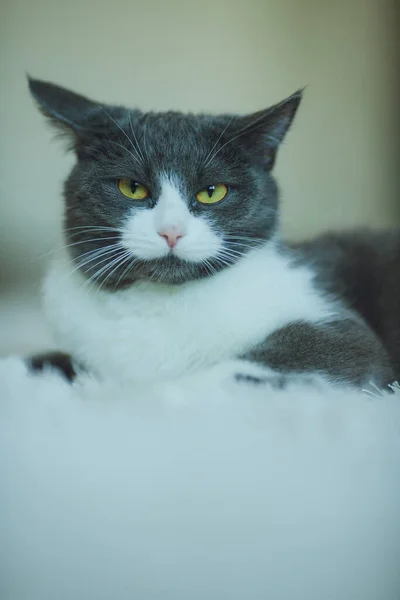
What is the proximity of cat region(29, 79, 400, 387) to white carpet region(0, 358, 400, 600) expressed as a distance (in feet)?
0.30

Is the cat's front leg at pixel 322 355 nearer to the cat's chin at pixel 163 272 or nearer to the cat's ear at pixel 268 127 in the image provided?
the cat's chin at pixel 163 272

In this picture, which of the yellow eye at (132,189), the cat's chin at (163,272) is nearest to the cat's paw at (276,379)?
the cat's chin at (163,272)

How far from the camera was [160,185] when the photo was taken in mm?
712

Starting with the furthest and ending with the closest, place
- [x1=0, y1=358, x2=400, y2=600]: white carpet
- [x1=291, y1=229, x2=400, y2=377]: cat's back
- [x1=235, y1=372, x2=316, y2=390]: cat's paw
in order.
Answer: [x1=291, y1=229, x2=400, y2=377]: cat's back → [x1=235, y1=372, x2=316, y2=390]: cat's paw → [x1=0, y1=358, x2=400, y2=600]: white carpet

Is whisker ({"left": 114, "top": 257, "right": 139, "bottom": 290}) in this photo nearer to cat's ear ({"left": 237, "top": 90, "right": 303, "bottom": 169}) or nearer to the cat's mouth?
the cat's mouth

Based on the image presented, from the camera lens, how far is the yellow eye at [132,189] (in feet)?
2.37

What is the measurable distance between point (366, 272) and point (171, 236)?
0.42 m

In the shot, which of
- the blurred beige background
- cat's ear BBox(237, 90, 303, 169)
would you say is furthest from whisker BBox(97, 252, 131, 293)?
cat's ear BBox(237, 90, 303, 169)

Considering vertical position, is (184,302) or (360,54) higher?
(360,54)

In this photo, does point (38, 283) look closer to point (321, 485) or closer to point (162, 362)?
point (162, 362)

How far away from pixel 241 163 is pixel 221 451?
37 centimetres

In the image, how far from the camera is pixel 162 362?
75 centimetres

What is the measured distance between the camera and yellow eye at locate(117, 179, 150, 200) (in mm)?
722

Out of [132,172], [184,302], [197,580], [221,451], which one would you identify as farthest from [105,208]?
[197,580]
